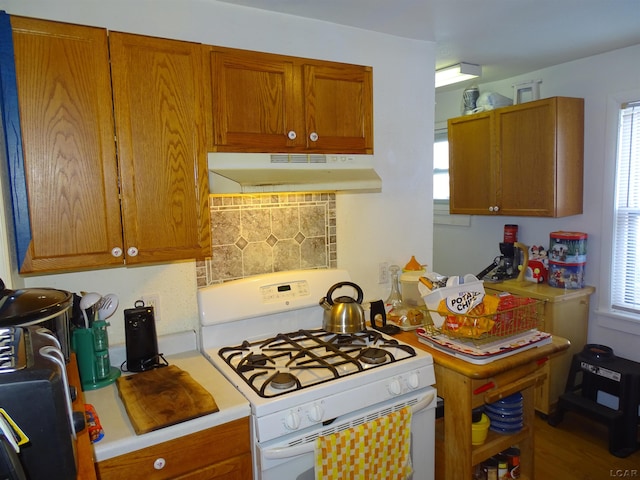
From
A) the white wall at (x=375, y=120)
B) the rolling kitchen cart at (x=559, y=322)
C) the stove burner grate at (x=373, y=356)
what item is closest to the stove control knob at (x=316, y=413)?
the stove burner grate at (x=373, y=356)

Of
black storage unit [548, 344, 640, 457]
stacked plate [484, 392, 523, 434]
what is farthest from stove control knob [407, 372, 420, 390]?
black storage unit [548, 344, 640, 457]

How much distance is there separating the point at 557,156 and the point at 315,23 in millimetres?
1933

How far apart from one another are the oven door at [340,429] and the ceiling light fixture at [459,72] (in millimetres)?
2288

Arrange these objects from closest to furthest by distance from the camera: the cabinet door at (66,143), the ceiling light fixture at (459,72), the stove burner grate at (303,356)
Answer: the cabinet door at (66,143) < the stove burner grate at (303,356) < the ceiling light fixture at (459,72)

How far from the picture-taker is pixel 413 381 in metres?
1.75

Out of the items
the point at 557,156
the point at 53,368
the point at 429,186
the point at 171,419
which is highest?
the point at 557,156

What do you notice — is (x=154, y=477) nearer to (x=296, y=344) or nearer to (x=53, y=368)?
(x=296, y=344)

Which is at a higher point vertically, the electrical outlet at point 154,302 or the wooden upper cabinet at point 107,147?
the wooden upper cabinet at point 107,147

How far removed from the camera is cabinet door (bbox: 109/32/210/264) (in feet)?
4.89

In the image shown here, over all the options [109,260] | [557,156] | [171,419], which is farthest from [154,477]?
[557,156]

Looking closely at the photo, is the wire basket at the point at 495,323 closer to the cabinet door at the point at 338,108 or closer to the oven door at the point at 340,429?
the oven door at the point at 340,429

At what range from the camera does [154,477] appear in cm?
136

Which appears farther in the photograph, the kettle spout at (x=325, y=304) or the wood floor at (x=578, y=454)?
the wood floor at (x=578, y=454)

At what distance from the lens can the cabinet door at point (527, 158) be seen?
9.78 ft
